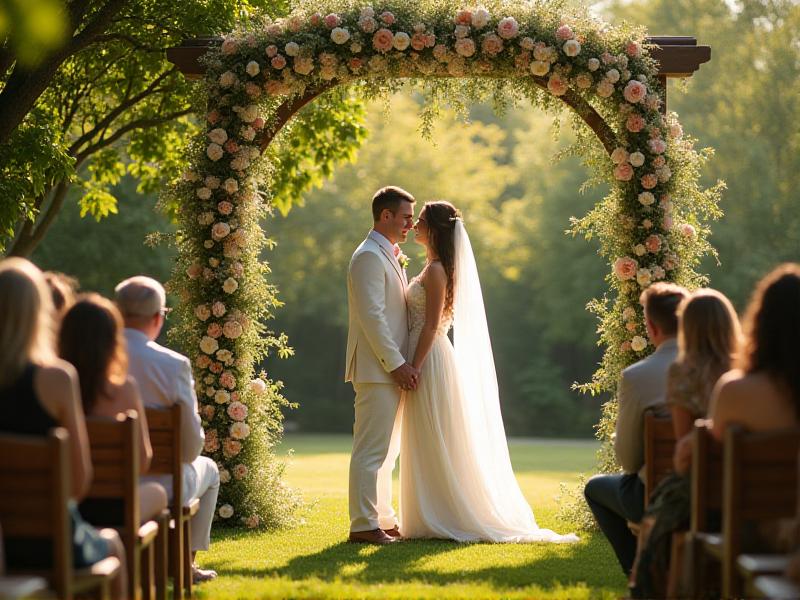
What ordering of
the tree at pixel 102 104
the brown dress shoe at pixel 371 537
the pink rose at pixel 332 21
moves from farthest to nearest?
1. the tree at pixel 102 104
2. the pink rose at pixel 332 21
3. the brown dress shoe at pixel 371 537

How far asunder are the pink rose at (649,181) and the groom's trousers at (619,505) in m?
3.09

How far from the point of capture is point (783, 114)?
33.6 meters

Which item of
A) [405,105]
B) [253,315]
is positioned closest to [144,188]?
[253,315]

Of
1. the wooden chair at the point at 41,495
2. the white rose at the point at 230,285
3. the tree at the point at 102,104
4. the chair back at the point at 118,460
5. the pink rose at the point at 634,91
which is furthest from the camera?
the tree at the point at 102,104

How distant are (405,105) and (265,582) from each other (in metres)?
34.9

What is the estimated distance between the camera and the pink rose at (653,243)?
902 cm

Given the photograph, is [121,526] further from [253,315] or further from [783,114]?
[783,114]

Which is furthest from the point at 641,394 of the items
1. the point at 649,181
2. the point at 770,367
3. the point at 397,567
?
the point at 649,181

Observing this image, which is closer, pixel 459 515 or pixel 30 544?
pixel 30 544

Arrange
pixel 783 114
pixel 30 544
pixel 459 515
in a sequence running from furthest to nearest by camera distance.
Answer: pixel 783 114, pixel 459 515, pixel 30 544

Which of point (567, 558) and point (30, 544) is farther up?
point (30, 544)

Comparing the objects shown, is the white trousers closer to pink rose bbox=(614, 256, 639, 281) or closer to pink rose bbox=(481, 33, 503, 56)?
pink rose bbox=(614, 256, 639, 281)

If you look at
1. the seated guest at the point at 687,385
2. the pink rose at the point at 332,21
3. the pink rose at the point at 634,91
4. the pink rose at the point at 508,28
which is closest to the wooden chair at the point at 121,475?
the seated guest at the point at 687,385

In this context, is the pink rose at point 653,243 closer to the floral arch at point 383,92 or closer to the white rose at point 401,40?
the floral arch at point 383,92
